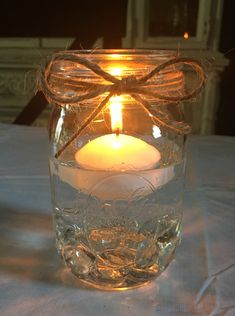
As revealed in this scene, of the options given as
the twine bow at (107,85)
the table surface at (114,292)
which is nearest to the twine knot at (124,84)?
the twine bow at (107,85)

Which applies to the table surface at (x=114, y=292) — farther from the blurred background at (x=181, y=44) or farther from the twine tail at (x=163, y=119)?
the blurred background at (x=181, y=44)

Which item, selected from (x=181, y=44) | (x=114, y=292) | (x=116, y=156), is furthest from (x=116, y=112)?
(x=181, y=44)

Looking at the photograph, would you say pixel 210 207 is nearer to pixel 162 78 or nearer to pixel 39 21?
pixel 162 78

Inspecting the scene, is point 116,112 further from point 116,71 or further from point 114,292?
point 114,292

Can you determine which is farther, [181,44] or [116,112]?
[181,44]

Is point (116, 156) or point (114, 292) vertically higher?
point (116, 156)

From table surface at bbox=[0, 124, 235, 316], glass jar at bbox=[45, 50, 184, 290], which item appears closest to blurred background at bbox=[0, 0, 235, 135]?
table surface at bbox=[0, 124, 235, 316]

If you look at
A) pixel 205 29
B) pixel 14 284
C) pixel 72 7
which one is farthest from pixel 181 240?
pixel 205 29
